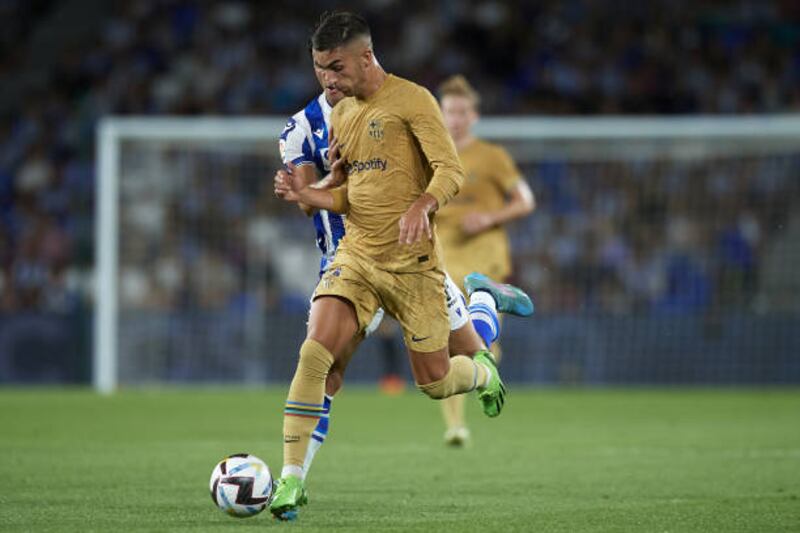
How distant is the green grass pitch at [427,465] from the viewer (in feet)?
21.1

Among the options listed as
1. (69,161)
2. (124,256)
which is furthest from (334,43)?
(69,161)

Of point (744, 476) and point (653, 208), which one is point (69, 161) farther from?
point (744, 476)

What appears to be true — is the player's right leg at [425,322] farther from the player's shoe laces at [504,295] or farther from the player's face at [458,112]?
the player's face at [458,112]

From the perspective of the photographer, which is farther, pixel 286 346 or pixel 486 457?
pixel 286 346

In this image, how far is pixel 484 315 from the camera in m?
8.14

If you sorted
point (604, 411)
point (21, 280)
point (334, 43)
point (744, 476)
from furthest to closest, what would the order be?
point (21, 280), point (604, 411), point (744, 476), point (334, 43)

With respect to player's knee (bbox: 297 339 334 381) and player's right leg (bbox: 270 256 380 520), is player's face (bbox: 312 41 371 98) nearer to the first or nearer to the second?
player's right leg (bbox: 270 256 380 520)

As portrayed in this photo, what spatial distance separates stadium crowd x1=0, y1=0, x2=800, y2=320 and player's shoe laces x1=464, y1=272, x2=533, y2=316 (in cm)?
916

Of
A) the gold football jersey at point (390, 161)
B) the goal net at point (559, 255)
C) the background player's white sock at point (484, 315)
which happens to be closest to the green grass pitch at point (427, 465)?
the background player's white sock at point (484, 315)

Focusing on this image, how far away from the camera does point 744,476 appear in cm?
832

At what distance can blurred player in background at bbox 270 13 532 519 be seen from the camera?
6484 millimetres

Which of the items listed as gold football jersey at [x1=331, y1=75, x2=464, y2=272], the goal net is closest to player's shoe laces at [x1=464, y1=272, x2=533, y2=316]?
gold football jersey at [x1=331, y1=75, x2=464, y2=272]

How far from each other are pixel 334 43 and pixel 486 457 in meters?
3.83

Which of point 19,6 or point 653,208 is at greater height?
point 19,6
